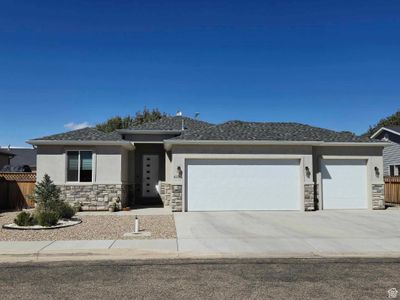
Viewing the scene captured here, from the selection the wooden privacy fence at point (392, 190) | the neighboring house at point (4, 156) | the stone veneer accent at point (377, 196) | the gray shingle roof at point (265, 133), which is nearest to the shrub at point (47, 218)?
the gray shingle roof at point (265, 133)

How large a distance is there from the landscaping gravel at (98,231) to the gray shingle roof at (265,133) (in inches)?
197

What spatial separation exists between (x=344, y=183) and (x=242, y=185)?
5012 millimetres

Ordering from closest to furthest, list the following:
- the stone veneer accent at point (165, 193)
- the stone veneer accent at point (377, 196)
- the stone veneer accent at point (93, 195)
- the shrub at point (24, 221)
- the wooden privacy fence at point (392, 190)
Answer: the shrub at point (24, 221) < the stone veneer accent at point (93, 195) < the stone veneer accent at point (377, 196) < the stone veneer accent at point (165, 193) < the wooden privacy fence at point (392, 190)

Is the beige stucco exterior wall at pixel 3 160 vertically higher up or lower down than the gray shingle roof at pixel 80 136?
lower down

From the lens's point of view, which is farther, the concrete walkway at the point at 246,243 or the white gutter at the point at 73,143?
the white gutter at the point at 73,143

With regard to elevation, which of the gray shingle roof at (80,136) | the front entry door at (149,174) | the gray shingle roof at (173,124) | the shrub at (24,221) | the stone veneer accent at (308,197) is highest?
the gray shingle roof at (173,124)

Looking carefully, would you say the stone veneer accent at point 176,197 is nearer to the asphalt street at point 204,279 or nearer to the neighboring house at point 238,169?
the neighboring house at point 238,169

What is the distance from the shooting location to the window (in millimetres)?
18828

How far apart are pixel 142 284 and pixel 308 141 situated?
13277mm

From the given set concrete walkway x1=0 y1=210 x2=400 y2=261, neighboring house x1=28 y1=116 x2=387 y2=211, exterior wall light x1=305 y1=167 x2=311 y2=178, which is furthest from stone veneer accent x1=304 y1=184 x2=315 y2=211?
concrete walkway x1=0 y1=210 x2=400 y2=261

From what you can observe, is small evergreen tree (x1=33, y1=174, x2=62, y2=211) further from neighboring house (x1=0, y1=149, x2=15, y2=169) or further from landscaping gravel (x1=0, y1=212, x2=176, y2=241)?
neighboring house (x1=0, y1=149, x2=15, y2=169)

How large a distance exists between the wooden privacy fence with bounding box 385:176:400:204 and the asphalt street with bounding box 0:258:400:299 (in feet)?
51.9

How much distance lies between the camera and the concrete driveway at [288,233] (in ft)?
30.5

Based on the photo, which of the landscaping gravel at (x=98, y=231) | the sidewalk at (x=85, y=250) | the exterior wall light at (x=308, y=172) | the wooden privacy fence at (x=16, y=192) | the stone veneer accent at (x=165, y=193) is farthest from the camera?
the stone veneer accent at (x=165, y=193)
